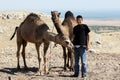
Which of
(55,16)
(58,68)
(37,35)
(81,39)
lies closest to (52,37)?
(55,16)

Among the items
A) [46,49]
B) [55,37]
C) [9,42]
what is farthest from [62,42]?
[9,42]

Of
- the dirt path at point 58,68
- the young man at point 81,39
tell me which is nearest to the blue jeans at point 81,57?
the young man at point 81,39

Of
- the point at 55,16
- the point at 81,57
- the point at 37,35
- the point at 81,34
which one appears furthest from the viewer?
the point at 37,35

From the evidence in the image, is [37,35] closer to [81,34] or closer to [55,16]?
[55,16]

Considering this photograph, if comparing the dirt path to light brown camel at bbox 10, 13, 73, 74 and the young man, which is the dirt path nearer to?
light brown camel at bbox 10, 13, 73, 74

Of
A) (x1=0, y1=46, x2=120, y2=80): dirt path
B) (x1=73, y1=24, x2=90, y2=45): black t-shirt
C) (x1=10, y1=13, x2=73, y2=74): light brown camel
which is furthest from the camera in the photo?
(x1=0, y1=46, x2=120, y2=80): dirt path

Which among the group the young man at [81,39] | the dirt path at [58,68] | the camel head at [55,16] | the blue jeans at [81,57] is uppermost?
the camel head at [55,16]

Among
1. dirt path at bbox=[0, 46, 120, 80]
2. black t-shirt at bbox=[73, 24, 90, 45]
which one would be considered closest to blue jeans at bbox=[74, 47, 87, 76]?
black t-shirt at bbox=[73, 24, 90, 45]

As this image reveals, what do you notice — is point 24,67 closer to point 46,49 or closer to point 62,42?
point 46,49

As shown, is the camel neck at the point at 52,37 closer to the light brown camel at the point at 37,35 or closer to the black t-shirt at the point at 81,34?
the light brown camel at the point at 37,35

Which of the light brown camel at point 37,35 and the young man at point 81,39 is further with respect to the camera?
the young man at point 81,39

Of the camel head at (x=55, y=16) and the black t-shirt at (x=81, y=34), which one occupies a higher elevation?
the camel head at (x=55, y=16)

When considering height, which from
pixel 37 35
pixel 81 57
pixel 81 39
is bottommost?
pixel 81 57

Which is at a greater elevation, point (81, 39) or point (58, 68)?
point (81, 39)
